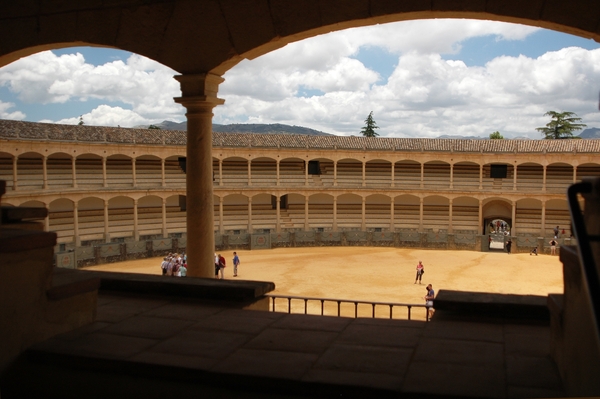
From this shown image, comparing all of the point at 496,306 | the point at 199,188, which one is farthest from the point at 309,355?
the point at 199,188

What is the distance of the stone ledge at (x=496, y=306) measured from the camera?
13.9 ft

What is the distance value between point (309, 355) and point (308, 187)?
32.5m

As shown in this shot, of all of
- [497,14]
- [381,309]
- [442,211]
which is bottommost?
[381,309]

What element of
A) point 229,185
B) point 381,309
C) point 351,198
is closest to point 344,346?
point 381,309

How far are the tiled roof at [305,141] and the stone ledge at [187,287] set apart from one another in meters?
25.5

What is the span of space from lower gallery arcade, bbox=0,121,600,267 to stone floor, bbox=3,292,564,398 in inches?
993

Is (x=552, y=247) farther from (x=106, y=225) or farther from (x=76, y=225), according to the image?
(x=76, y=225)

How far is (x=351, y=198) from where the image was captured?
124ft

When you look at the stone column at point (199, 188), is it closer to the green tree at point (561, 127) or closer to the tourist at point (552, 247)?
the tourist at point (552, 247)

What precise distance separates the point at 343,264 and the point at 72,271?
75.6ft

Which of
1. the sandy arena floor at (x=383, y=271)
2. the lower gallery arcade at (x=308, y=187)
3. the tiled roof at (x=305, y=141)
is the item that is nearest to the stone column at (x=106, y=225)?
the lower gallery arcade at (x=308, y=187)

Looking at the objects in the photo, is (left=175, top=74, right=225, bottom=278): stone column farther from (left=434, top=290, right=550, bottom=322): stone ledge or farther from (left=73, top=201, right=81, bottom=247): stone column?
(left=73, top=201, right=81, bottom=247): stone column

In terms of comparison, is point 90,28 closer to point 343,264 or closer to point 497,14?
point 497,14

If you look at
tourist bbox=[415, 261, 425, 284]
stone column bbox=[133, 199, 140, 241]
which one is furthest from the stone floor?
stone column bbox=[133, 199, 140, 241]
